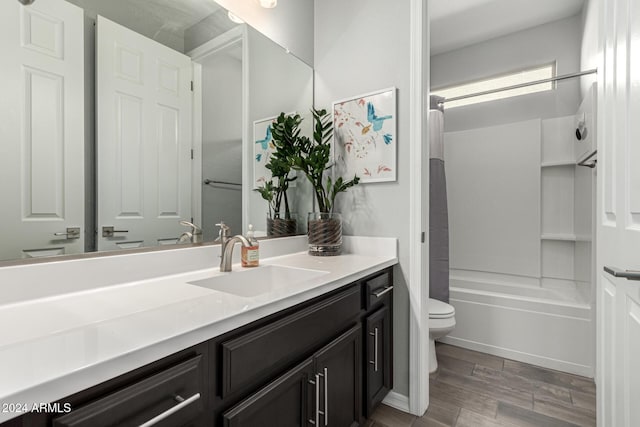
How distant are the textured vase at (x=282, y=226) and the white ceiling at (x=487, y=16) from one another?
2076 mm

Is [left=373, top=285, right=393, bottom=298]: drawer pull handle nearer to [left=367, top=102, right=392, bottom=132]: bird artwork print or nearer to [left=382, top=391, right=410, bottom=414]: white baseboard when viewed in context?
[left=382, top=391, right=410, bottom=414]: white baseboard

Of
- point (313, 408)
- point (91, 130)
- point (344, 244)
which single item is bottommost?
point (313, 408)

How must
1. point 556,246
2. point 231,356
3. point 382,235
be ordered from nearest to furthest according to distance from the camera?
point 231,356
point 382,235
point 556,246

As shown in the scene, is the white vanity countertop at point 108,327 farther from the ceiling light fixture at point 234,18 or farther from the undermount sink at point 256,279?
the ceiling light fixture at point 234,18

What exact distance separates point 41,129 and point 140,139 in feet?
0.94

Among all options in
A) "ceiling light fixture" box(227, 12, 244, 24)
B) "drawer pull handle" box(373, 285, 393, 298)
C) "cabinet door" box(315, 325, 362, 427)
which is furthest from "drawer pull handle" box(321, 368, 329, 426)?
"ceiling light fixture" box(227, 12, 244, 24)

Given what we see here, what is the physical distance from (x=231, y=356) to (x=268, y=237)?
103 cm

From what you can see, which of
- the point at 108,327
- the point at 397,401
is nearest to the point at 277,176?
the point at 108,327

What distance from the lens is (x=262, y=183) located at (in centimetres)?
175

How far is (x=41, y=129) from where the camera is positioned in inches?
35.8

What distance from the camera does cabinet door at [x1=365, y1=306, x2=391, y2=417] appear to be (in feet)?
4.55

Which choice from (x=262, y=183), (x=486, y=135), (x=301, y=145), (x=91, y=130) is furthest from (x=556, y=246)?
(x=91, y=130)

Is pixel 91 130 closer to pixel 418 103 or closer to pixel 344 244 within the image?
pixel 344 244

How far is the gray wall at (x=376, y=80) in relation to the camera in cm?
166
